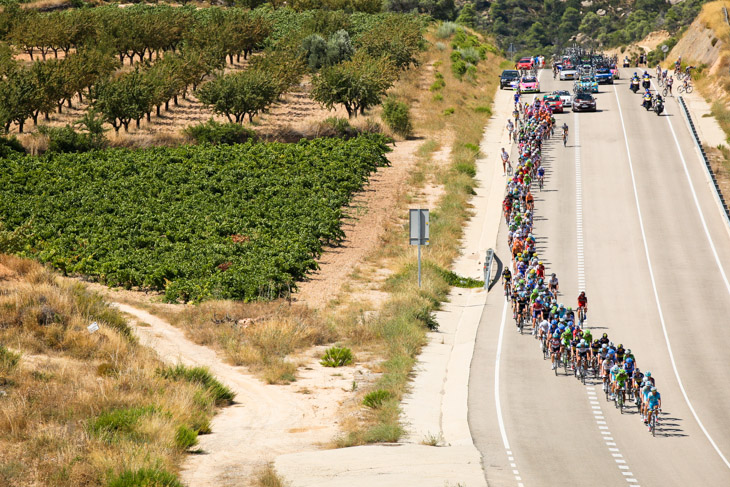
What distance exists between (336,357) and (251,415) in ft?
17.4

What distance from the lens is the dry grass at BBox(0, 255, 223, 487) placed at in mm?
16719

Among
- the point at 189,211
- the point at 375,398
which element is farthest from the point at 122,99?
the point at 375,398

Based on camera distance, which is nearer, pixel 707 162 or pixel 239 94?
pixel 707 162

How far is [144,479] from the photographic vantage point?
16047mm

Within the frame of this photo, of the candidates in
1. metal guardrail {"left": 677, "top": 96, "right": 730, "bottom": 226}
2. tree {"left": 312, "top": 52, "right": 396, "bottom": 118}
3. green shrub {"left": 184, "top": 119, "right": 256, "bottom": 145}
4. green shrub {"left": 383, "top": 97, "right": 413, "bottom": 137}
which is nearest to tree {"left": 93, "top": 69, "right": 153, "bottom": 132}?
green shrub {"left": 184, "top": 119, "right": 256, "bottom": 145}

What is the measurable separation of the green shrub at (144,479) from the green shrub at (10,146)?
4199cm

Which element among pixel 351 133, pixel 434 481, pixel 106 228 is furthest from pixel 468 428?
pixel 351 133

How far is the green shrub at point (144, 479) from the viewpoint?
15938 millimetres

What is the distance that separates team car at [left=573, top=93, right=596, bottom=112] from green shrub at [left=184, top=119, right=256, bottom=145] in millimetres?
23913

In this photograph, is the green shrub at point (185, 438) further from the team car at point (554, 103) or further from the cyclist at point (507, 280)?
the team car at point (554, 103)

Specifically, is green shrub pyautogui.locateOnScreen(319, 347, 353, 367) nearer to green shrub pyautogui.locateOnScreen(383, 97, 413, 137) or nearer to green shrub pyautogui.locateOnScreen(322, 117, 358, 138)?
green shrub pyautogui.locateOnScreen(322, 117, 358, 138)

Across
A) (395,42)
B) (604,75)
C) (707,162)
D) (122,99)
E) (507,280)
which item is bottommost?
(507,280)

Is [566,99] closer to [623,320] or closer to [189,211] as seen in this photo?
[189,211]

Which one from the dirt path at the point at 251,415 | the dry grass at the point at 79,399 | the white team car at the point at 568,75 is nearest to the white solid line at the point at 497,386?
the dirt path at the point at 251,415
